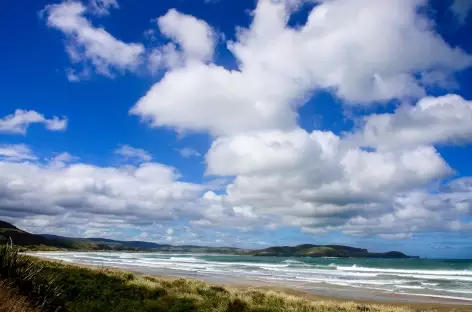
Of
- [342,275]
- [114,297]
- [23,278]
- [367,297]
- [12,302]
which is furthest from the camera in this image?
[342,275]

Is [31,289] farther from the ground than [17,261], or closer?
closer

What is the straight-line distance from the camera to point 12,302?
254 inches

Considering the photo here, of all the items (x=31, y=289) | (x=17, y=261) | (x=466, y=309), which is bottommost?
(x=466, y=309)

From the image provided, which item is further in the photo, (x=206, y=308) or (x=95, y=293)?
(x=95, y=293)

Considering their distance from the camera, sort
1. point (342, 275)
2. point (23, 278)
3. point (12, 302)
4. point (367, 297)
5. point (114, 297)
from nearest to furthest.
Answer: point (12, 302), point (23, 278), point (114, 297), point (367, 297), point (342, 275)

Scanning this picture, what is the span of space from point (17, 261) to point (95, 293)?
37.5 ft

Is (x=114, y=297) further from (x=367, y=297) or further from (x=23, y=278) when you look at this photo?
(x=367, y=297)

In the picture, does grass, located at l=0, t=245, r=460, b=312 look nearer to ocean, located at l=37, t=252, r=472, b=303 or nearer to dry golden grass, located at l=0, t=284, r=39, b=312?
dry golden grass, located at l=0, t=284, r=39, b=312

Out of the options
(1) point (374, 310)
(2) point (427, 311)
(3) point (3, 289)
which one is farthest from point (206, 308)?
(2) point (427, 311)

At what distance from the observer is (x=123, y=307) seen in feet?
52.6

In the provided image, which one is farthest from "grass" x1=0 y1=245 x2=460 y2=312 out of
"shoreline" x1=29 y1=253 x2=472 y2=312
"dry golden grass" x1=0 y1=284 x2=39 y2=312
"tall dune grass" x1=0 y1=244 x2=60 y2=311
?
"shoreline" x1=29 y1=253 x2=472 y2=312

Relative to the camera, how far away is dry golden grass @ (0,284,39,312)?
617cm

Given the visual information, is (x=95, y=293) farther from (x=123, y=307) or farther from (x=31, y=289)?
(x=31, y=289)

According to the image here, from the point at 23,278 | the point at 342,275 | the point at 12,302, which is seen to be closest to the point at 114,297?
the point at 23,278
